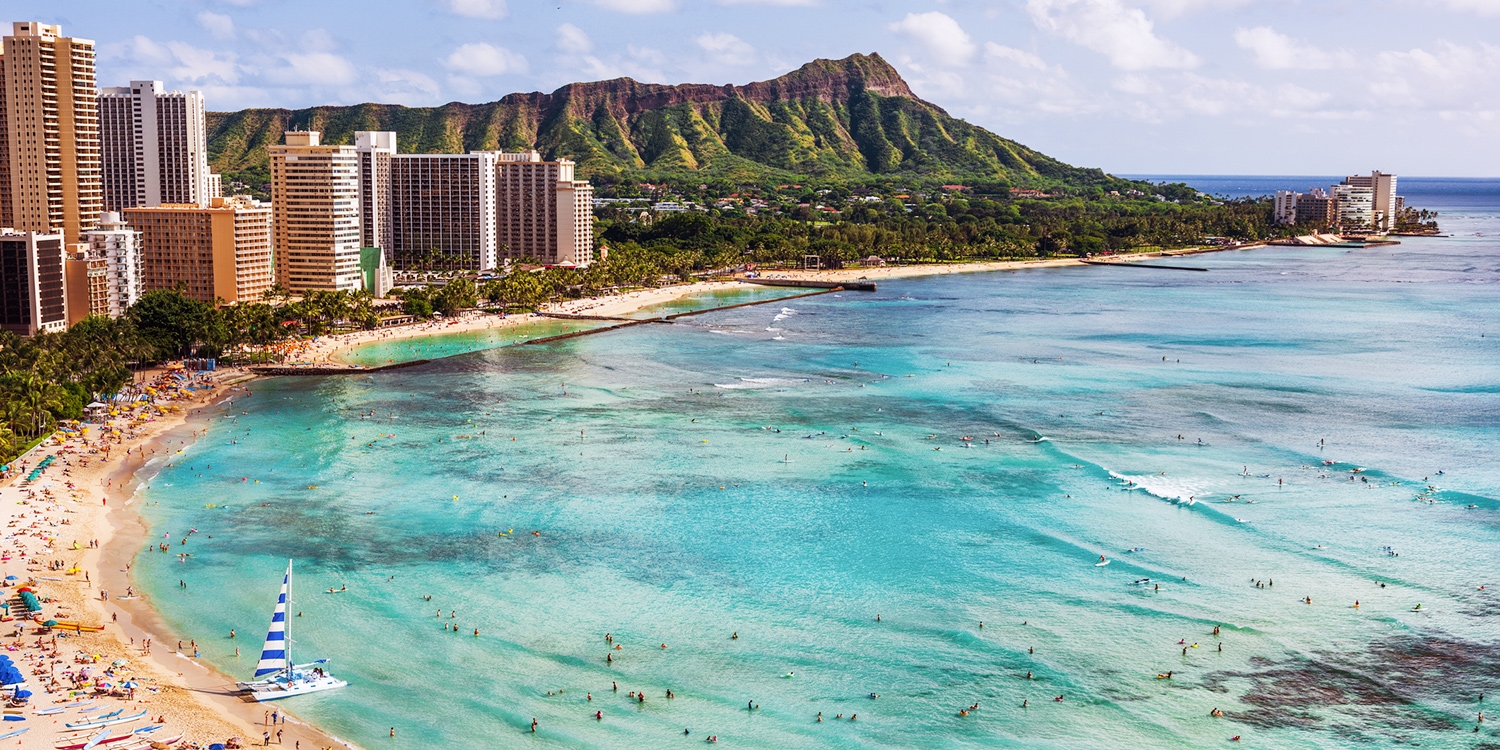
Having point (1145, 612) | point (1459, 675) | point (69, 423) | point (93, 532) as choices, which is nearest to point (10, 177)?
point (69, 423)

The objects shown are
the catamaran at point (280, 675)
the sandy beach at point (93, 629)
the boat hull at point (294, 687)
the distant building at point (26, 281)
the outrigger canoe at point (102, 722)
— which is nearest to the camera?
the outrigger canoe at point (102, 722)

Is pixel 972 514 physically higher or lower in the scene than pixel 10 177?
lower

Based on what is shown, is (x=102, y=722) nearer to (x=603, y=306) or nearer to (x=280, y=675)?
(x=280, y=675)

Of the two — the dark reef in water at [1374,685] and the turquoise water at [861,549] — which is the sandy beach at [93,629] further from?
the dark reef in water at [1374,685]

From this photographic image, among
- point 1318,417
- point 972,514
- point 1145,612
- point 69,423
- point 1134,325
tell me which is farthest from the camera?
point 1134,325

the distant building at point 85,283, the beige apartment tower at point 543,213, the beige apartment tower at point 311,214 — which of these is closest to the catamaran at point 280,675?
the distant building at point 85,283

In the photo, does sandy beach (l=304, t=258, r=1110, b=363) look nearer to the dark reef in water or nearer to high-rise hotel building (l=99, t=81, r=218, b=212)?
high-rise hotel building (l=99, t=81, r=218, b=212)

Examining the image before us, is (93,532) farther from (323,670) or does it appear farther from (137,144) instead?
(137,144)

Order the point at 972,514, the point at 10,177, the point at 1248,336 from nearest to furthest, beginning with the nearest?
the point at 972,514, the point at 10,177, the point at 1248,336
